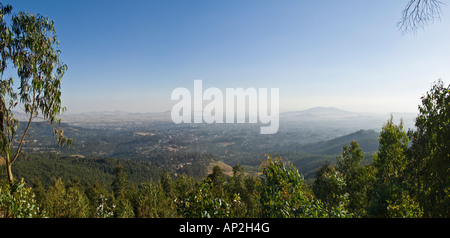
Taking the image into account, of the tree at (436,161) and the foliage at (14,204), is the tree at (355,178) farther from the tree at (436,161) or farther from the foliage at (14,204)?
the foliage at (14,204)

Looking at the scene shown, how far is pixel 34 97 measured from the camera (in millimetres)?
7176

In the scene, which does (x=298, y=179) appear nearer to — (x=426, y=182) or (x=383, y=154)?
(x=426, y=182)

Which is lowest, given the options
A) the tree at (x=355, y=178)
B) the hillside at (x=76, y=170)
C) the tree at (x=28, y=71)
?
the hillside at (x=76, y=170)

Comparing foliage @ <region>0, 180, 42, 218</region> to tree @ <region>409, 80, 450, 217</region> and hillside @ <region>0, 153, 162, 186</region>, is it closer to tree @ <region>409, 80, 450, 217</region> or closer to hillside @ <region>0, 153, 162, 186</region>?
tree @ <region>409, 80, 450, 217</region>

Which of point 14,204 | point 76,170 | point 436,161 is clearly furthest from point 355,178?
point 76,170

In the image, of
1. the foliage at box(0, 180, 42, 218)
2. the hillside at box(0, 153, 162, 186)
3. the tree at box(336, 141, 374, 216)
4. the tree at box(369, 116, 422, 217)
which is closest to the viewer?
the foliage at box(0, 180, 42, 218)

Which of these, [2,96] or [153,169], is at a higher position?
[2,96]

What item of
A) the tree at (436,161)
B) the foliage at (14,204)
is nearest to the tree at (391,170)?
the tree at (436,161)

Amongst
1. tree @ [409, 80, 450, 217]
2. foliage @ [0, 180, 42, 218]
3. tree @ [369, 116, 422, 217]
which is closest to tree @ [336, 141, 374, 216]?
tree @ [369, 116, 422, 217]

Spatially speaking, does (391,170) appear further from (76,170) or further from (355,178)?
(76,170)

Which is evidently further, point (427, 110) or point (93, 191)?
point (93, 191)
